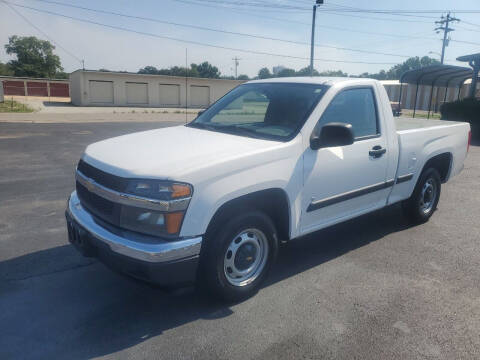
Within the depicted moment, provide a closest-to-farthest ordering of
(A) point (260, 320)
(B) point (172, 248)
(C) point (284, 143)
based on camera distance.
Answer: (B) point (172, 248) < (A) point (260, 320) < (C) point (284, 143)

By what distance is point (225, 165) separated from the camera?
308cm

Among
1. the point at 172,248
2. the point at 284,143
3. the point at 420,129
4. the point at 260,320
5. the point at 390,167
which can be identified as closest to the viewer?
the point at 172,248

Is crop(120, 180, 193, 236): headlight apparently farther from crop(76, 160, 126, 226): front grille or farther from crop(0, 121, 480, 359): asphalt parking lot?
crop(0, 121, 480, 359): asphalt parking lot

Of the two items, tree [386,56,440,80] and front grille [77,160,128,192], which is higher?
tree [386,56,440,80]

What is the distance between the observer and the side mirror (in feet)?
11.6

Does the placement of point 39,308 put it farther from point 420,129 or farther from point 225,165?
point 420,129

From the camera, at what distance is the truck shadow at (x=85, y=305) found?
2.94 m

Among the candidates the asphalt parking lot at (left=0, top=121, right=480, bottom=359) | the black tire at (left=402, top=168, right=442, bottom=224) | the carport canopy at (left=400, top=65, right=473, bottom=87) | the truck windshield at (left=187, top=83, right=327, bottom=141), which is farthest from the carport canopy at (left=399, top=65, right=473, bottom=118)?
the truck windshield at (left=187, top=83, right=327, bottom=141)

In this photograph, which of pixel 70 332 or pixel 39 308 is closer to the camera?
pixel 70 332

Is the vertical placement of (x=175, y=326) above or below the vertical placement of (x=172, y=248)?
below

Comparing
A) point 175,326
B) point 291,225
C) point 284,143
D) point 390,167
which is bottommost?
point 175,326

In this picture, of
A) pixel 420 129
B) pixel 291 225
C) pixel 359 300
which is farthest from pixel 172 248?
pixel 420 129

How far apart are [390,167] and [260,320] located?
2418mm

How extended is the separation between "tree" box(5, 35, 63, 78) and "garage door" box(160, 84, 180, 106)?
60248 mm
